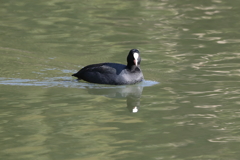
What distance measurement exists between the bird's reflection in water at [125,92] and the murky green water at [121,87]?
0.07 feet

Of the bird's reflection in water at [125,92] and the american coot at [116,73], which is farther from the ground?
the american coot at [116,73]

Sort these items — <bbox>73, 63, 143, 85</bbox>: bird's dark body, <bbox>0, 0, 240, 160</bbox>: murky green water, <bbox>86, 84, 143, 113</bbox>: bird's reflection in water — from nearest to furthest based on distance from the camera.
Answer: <bbox>0, 0, 240, 160</bbox>: murky green water
<bbox>86, 84, 143, 113</bbox>: bird's reflection in water
<bbox>73, 63, 143, 85</bbox>: bird's dark body

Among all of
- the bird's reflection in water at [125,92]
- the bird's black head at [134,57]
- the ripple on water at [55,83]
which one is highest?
the bird's black head at [134,57]

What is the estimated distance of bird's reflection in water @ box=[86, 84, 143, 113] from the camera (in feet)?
34.3

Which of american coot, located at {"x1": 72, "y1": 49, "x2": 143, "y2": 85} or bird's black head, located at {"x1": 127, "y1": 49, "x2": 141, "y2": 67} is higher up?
bird's black head, located at {"x1": 127, "y1": 49, "x2": 141, "y2": 67}

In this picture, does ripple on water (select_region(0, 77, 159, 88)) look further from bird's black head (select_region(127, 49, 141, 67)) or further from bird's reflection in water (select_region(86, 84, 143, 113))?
bird's black head (select_region(127, 49, 141, 67))

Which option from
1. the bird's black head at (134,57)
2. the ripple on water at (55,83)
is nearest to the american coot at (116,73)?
the bird's black head at (134,57)

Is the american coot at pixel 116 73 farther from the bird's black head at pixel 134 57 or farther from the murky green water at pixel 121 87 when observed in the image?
the murky green water at pixel 121 87

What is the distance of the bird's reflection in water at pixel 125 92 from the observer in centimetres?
1047

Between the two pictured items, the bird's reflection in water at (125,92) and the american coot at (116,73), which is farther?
the american coot at (116,73)

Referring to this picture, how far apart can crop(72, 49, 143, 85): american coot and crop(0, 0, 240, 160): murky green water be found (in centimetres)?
18

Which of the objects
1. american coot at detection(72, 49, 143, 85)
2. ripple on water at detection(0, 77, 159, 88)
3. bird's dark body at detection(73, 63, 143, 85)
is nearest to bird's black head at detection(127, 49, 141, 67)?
american coot at detection(72, 49, 143, 85)

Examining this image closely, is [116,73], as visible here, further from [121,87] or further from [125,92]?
[125,92]

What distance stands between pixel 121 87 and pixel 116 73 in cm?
34
